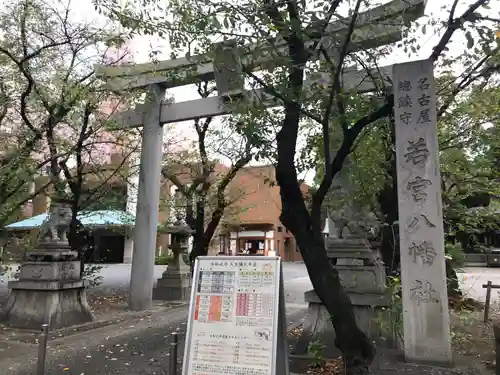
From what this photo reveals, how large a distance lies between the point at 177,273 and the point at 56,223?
4.95 meters

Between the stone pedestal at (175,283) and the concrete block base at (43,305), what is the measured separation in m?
3.92

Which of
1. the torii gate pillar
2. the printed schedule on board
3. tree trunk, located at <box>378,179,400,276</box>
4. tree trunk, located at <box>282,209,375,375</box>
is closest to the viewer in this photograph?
the printed schedule on board

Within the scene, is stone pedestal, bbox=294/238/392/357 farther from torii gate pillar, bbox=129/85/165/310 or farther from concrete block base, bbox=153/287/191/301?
concrete block base, bbox=153/287/191/301

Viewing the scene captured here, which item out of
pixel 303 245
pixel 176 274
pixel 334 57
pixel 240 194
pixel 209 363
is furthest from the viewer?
pixel 240 194

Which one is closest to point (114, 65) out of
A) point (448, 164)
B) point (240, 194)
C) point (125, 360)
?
point (240, 194)

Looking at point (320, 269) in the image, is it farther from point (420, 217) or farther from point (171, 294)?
point (171, 294)

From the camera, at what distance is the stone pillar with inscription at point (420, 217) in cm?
579

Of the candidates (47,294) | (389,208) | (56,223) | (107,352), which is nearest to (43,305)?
(47,294)

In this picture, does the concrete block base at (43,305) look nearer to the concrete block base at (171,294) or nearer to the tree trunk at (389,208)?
the concrete block base at (171,294)

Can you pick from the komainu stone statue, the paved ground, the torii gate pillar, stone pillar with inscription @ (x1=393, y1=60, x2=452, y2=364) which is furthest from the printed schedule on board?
the torii gate pillar

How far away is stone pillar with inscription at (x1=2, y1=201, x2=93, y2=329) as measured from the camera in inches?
335

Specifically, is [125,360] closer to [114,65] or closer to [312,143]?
[312,143]

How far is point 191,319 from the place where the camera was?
395 centimetres

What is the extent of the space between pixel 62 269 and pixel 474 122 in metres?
10.00
